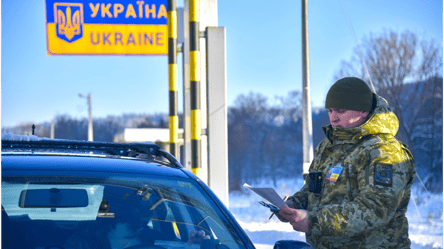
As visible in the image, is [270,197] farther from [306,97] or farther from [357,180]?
[306,97]

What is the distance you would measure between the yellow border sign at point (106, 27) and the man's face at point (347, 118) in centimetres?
696

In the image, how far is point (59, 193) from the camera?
2664 mm

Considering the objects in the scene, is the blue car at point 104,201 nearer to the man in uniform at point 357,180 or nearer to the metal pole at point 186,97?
the man in uniform at point 357,180

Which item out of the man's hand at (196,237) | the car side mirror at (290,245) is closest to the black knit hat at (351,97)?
the car side mirror at (290,245)

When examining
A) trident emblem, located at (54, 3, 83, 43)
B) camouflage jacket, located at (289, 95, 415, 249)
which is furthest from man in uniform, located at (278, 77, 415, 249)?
trident emblem, located at (54, 3, 83, 43)

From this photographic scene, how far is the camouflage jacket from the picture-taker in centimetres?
241

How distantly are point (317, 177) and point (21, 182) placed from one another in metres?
1.46

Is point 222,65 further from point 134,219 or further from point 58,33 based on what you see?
point 58,33

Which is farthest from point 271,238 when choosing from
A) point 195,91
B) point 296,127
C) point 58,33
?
point 296,127

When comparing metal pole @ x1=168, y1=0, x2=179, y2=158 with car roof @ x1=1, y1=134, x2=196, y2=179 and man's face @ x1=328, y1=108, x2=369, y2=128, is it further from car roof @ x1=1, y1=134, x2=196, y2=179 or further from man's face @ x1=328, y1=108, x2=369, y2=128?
man's face @ x1=328, y1=108, x2=369, y2=128

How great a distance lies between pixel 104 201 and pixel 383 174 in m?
1.45

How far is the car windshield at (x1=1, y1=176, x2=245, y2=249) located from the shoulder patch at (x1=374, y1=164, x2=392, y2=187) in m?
0.70

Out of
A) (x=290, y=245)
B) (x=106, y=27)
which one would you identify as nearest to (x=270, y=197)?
(x=290, y=245)

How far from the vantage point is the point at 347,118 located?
8.84 ft
